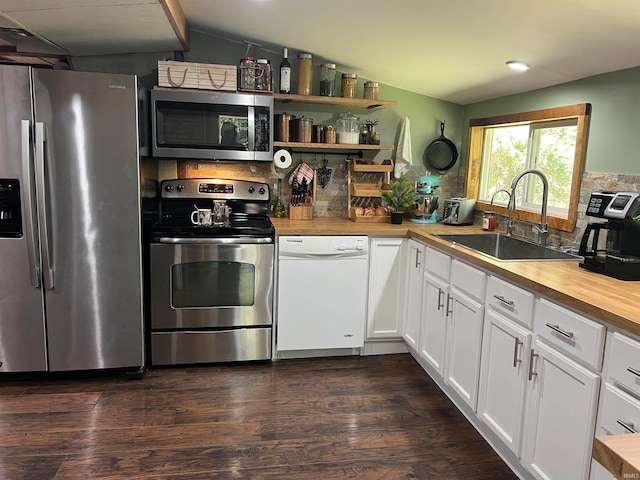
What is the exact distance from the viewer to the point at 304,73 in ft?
11.3

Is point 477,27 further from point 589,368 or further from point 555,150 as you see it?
point 589,368

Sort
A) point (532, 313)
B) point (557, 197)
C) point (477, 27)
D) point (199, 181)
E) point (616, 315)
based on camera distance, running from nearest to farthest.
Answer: point (616, 315) → point (532, 313) → point (477, 27) → point (557, 197) → point (199, 181)

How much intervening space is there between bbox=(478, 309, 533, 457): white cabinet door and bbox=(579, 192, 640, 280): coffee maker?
17.6 inches

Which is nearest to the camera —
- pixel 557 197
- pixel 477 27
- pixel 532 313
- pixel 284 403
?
pixel 532 313

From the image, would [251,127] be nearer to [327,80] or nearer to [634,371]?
[327,80]

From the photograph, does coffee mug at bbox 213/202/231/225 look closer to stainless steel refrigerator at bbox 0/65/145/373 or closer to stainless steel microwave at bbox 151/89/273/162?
stainless steel microwave at bbox 151/89/273/162

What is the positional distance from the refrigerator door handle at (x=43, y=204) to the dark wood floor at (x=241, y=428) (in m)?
0.69

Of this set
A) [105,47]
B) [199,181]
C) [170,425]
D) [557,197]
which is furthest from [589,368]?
[105,47]

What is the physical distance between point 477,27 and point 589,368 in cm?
164

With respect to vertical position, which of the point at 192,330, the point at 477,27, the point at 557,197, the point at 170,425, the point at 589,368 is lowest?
the point at 170,425

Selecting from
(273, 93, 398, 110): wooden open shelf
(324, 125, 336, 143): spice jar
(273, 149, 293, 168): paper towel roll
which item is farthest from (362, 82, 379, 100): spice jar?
(273, 149, 293, 168): paper towel roll

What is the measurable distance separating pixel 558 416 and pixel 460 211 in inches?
78.6

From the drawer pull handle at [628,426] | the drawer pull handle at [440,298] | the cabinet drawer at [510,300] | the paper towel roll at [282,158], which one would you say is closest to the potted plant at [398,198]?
the paper towel roll at [282,158]

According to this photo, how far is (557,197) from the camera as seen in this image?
2.90 meters
